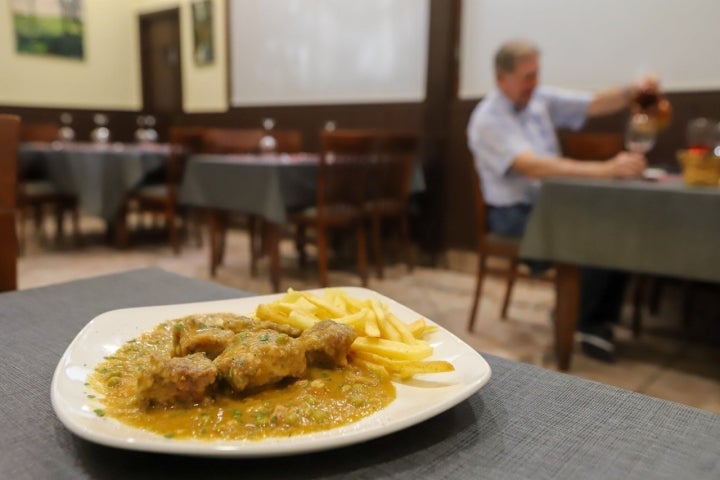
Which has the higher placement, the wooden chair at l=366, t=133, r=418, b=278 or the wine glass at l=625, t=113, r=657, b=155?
the wine glass at l=625, t=113, r=657, b=155

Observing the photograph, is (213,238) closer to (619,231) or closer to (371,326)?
(619,231)

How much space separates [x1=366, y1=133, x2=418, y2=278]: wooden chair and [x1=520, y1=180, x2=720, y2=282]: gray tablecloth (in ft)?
5.27

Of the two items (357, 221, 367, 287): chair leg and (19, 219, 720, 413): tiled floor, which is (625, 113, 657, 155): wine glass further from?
(357, 221, 367, 287): chair leg

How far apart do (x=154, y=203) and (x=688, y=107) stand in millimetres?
3758

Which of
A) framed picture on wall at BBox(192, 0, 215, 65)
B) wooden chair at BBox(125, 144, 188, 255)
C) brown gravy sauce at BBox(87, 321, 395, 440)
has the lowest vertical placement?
wooden chair at BBox(125, 144, 188, 255)

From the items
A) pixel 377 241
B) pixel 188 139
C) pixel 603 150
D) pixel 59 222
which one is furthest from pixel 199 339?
pixel 59 222

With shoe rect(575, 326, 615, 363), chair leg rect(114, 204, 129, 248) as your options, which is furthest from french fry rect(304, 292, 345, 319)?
chair leg rect(114, 204, 129, 248)

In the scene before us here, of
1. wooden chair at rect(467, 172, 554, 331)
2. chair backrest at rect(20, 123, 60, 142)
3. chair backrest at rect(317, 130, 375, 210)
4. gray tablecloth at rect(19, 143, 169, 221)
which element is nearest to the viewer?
wooden chair at rect(467, 172, 554, 331)

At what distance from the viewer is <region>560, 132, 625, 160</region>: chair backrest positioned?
2.95 m

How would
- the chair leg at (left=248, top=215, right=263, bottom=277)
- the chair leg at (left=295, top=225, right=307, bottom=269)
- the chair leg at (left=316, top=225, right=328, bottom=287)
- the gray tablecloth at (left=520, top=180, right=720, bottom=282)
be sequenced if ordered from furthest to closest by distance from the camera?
1. the chair leg at (left=295, top=225, right=307, bottom=269)
2. the chair leg at (left=248, top=215, right=263, bottom=277)
3. the chair leg at (left=316, top=225, right=328, bottom=287)
4. the gray tablecloth at (left=520, top=180, right=720, bottom=282)

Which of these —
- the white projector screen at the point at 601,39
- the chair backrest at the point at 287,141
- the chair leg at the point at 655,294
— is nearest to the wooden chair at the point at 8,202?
the chair leg at the point at 655,294

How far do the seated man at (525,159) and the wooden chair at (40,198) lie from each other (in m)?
3.48

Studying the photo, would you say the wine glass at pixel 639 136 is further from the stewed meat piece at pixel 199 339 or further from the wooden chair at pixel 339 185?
the stewed meat piece at pixel 199 339

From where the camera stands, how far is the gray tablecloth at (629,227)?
1840 mm
